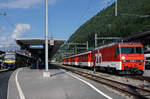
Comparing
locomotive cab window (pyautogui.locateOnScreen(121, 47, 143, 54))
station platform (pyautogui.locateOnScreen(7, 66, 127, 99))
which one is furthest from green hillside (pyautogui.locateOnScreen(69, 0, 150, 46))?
station platform (pyautogui.locateOnScreen(7, 66, 127, 99))

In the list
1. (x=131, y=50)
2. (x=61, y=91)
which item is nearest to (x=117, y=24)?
(x=131, y=50)

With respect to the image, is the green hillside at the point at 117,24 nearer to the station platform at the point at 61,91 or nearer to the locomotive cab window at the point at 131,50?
the locomotive cab window at the point at 131,50

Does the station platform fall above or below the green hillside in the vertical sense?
A: below

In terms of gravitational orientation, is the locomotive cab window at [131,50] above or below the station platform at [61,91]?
above

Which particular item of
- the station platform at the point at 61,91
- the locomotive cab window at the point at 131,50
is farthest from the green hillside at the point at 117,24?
the station platform at the point at 61,91

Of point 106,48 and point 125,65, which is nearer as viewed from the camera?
point 125,65

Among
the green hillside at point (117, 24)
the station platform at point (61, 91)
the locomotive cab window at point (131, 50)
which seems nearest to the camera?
the station platform at point (61, 91)

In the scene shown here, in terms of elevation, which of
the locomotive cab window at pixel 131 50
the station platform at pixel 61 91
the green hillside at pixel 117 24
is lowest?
the station platform at pixel 61 91

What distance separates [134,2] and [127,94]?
21340mm

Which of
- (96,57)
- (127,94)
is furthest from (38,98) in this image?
(96,57)

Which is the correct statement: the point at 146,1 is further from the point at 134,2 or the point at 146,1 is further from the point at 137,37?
the point at 137,37

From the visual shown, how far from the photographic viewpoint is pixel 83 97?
841cm

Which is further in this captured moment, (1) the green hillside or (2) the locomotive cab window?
(1) the green hillside

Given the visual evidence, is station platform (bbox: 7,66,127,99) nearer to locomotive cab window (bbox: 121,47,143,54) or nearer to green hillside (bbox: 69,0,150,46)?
locomotive cab window (bbox: 121,47,143,54)
